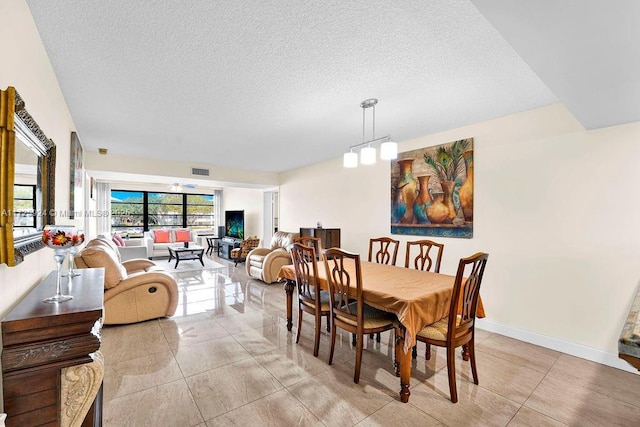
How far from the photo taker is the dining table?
193cm

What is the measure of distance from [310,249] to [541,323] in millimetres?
2547

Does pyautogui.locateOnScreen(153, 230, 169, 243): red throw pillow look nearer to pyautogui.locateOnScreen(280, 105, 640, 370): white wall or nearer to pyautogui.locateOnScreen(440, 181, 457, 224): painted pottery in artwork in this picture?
pyautogui.locateOnScreen(280, 105, 640, 370): white wall

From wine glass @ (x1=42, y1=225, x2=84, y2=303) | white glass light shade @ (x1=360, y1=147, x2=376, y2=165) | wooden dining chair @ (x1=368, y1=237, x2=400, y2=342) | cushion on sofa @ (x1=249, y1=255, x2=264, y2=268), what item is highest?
white glass light shade @ (x1=360, y1=147, x2=376, y2=165)

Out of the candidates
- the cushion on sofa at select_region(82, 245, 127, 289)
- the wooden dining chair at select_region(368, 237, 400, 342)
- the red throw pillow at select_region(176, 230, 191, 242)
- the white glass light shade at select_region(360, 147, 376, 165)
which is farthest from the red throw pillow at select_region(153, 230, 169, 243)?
the white glass light shade at select_region(360, 147, 376, 165)

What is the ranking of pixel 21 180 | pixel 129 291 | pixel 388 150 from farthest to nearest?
pixel 129 291, pixel 388 150, pixel 21 180

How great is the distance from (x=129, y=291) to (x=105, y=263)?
1.48ft

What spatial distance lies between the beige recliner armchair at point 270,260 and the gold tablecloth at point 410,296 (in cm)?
263

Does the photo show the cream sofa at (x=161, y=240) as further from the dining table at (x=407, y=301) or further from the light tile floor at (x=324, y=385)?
the dining table at (x=407, y=301)

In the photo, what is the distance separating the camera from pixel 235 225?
29.3 ft

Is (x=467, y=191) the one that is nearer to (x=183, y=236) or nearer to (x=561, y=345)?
(x=561, y=345)

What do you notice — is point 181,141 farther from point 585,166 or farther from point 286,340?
point 585,166

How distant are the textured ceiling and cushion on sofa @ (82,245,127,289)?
152 cm

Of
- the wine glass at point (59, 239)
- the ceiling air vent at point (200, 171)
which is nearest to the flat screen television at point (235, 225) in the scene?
the ceiling air vent at point (200, 171)

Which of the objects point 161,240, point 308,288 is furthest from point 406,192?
point 161,240
